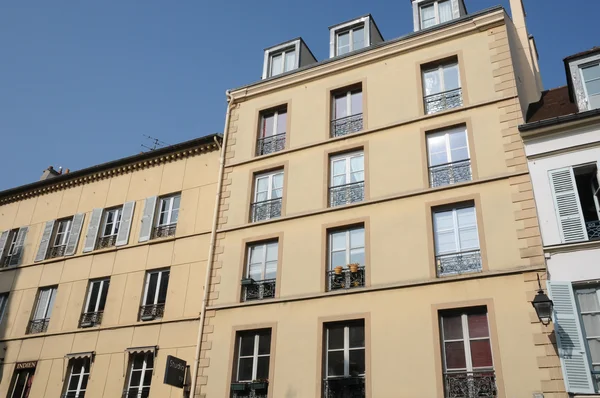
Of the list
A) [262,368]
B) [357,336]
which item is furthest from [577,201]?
[262,368]

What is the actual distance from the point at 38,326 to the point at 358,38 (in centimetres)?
1332

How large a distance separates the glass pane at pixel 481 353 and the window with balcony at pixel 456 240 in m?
1.51

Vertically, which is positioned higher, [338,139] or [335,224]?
[338,139]

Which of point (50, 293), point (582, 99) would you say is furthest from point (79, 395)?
point (582, 99)

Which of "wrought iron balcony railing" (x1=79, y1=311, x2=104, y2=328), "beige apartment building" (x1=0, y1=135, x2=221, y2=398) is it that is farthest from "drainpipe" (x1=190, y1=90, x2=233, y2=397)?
"wrought iron balcony railing" (x1=79, y1=311, x2=104, y2=328)

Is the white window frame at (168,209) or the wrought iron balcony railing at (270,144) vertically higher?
the wrought iron balcony railing at (270,144)

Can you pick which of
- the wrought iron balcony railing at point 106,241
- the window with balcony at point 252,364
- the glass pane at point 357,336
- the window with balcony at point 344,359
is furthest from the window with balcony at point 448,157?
the wrought iron balcony railing at point 106,241

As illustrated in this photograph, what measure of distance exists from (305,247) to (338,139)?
3.14 m

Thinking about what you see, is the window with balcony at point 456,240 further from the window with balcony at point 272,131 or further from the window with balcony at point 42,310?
the window with balcony at point 42,310

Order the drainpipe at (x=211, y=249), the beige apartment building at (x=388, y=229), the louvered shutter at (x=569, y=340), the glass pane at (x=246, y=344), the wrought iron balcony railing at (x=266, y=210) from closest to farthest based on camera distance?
the louvered shutter at (x=569, y=340), the beige apartment building at (x=388, y=229), the glass pane at (x=246, y=344), the drainpipe at (x=211, y=249), the wrought iron balcony railing at (x=266, y=210)

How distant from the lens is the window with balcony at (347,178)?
14172 mm

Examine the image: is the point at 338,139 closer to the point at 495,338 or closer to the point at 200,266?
the point at 200,266

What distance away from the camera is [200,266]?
1555 centimetres

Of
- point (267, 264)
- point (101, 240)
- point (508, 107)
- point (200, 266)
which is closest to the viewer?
point (508, 107)
